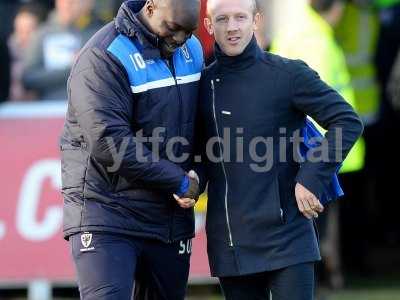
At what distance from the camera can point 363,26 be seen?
31.6ft

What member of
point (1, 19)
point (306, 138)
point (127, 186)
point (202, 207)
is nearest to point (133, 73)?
point (127, 186)

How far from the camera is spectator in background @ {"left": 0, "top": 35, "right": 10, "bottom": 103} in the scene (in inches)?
341

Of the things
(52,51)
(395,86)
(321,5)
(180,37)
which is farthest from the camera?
(395,86)

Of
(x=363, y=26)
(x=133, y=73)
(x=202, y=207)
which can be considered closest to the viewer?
(x=133, y=73)

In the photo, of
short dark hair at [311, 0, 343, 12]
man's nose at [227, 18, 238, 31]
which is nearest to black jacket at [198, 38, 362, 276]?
man's nose at [227, 18, 238, 31]

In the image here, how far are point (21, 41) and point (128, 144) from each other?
452cm

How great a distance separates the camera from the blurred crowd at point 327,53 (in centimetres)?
812

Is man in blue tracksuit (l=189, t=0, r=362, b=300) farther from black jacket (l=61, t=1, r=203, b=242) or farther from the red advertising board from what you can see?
the red advertising board

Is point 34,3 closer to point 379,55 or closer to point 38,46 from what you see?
point 38,46

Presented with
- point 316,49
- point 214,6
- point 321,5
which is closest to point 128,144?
point 214,6

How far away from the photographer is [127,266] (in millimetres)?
5305

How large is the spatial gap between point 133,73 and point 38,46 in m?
3.93

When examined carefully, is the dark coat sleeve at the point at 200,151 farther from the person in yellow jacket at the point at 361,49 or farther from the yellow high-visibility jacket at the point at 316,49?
the person in yellow jacket at the point at 361,49

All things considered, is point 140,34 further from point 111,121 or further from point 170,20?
point 111,121
